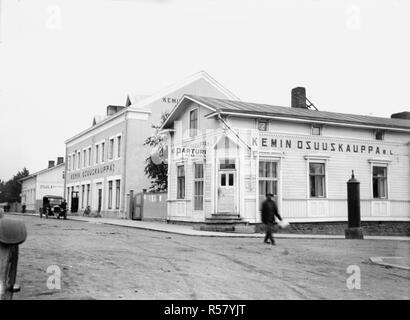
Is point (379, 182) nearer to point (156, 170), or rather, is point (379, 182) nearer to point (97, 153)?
point (156, 170)

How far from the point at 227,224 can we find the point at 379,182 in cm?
729

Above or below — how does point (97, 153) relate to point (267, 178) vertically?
above

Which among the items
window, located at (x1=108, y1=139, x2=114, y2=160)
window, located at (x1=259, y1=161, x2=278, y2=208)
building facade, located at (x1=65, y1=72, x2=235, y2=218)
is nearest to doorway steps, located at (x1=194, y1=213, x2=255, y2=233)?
window, located at (x1=259, y1=161, x2=278, y2=208)

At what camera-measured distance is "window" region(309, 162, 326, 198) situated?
737 inches

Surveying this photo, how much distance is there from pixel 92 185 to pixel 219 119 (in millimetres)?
20556

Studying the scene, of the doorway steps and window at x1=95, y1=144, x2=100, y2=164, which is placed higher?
window at x1=95, y1=144, x2=100, y2=164

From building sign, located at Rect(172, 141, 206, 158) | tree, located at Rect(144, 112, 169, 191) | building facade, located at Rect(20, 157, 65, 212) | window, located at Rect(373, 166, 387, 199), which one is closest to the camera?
building sign, located at Rect(172, 141, 206, 158)

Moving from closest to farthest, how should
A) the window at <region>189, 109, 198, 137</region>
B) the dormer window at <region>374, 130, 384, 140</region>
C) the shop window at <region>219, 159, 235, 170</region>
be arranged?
the shop window at <region>219, 159, 235, 170</region>
the dormer window at <region>374, 130, 384, 140</region>
the window at <region>189, 109, 198, 137</region>

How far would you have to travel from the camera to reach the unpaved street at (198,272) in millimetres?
5691

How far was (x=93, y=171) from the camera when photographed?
116 ft

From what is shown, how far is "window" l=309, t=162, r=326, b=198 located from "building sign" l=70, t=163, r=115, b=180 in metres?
15.9

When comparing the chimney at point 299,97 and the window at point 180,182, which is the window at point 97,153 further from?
the chimney at point 299,97

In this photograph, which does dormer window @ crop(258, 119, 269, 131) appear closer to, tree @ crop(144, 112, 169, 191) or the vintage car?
tree @ crop(144, 112, 169, 191)

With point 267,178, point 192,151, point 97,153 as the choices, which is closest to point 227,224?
point 267,178
